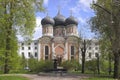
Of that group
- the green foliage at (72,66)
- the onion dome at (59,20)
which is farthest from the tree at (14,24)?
the onion dome at (59,20)

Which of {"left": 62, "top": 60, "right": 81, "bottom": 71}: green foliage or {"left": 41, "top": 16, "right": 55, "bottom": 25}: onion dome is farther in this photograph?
{"left": 41, "top": 16, "right": 55, "bottom": 25}: onion dome

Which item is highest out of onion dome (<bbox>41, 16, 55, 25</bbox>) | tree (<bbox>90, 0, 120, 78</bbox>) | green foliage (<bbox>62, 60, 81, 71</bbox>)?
onion dome (<bbox>41, 16, 55, 25</bbox>)

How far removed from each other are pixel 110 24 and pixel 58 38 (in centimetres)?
7748

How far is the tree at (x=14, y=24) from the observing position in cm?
3581

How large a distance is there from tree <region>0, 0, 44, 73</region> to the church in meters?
68.3

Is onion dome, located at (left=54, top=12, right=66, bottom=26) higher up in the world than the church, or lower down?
higher up

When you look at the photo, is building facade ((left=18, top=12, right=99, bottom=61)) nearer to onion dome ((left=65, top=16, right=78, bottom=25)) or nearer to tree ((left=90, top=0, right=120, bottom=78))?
onion dome ((left=65, top=16, right=78, bottom=25))

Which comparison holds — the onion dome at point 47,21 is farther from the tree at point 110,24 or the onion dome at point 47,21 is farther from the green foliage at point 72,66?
the tree at point 110,24

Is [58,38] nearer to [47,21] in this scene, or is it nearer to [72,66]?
[47,21]

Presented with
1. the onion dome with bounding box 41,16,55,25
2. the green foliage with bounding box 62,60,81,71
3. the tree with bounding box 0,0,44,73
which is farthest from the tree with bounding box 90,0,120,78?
the onion dome with bounding box 41,16,55,25

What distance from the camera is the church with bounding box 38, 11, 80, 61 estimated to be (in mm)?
105812

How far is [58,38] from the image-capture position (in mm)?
109438

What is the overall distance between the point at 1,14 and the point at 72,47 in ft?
248

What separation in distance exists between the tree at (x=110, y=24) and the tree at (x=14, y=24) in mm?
8022
